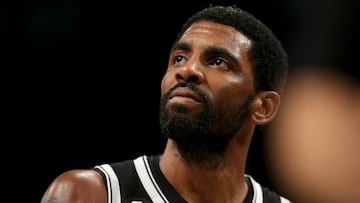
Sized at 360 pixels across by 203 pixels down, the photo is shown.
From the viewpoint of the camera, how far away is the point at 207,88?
121 inches

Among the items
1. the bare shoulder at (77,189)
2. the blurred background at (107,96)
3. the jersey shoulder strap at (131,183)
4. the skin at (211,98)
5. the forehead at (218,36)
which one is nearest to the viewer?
the bare shoulder at (77,189)

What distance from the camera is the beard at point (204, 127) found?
3.03 meters

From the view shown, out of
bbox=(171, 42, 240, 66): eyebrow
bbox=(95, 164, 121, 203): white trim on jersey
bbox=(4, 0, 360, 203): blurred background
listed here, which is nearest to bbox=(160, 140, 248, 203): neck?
bbox=(95, 164, 121, 203): white trim on jersey

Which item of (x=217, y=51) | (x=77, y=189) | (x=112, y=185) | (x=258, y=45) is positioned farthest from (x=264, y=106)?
(x=77, y=189)

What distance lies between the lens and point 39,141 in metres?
4.78

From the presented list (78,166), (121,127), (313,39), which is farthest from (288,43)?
(78,166)

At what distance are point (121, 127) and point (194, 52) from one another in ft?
5.84

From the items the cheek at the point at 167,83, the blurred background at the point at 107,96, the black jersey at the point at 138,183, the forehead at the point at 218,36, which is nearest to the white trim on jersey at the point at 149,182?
the black jersey at the point at 138,183

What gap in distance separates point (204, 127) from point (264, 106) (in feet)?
1.31

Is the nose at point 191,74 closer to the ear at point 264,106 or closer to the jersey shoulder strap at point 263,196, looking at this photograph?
the ear at point 264,106

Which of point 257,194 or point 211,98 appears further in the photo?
point 257,194

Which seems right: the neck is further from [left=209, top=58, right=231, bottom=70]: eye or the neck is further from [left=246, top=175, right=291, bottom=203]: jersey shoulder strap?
[left=209, top=58, right=231, bottom=70]: eye

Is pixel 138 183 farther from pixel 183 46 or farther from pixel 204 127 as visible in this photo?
pixel 183 46

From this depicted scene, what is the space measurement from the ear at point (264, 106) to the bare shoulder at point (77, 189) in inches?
28.0
